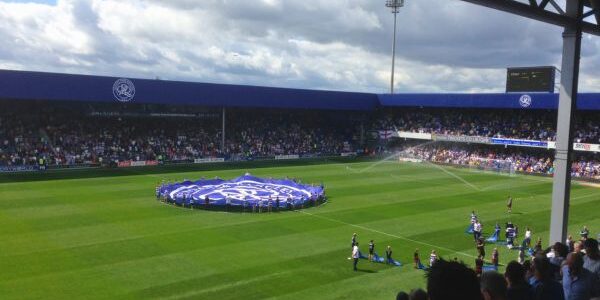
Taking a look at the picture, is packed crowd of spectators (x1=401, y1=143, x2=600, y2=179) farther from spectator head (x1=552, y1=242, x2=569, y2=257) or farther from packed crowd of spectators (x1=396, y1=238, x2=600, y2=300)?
packed crowd of spectators (x1=396, y1=238, x2=600, y2=300)

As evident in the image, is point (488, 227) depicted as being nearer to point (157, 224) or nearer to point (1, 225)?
point (157, 224)

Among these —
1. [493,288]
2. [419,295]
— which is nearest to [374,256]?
[419,295]

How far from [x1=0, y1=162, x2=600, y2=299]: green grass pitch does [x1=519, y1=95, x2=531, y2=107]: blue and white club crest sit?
1555cm

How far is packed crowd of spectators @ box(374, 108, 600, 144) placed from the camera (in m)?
52.6

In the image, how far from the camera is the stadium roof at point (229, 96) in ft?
135

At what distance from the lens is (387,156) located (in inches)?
2461

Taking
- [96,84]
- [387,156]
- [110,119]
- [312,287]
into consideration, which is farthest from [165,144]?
[312,287]

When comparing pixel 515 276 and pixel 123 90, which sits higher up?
pixel 123 90

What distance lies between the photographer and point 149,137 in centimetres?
5100

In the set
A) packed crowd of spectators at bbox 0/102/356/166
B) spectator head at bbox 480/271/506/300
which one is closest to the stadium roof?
packed crowd of spectators at bbox 0/102/356/166

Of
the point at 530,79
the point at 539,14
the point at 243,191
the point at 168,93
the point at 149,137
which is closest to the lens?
the point at 539,14

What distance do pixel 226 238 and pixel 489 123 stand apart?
44930mm

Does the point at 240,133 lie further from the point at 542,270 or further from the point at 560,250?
the point at 542,270

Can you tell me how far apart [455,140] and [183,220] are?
4005 centimetres
